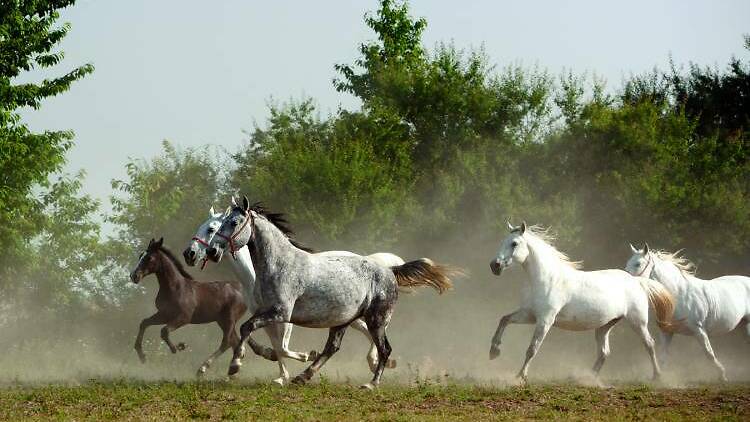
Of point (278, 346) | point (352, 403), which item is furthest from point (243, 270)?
point (352, 403)

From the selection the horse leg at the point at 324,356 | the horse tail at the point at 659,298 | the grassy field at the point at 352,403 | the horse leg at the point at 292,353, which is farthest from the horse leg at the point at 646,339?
the horse leg at the point at 292,353

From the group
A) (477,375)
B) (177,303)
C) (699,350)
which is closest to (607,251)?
(699,350)

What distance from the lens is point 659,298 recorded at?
66.9 ft

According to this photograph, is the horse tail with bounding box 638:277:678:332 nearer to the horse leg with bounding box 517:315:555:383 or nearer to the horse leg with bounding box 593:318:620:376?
the horse leg with bounding box 593:318:620:376

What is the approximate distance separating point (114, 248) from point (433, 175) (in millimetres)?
11098

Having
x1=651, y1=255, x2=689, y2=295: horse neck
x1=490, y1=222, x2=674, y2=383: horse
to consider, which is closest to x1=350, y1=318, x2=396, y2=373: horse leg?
x1=490, y1=222, x2=674, y2=383: horse

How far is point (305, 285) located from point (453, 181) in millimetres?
13534

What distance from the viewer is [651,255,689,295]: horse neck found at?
21656 millimetres

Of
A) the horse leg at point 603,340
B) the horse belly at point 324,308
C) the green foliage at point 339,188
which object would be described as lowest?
the horse belly at point 324,308

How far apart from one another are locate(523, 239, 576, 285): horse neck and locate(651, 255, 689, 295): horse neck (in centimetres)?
359

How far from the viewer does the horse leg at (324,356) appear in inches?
627

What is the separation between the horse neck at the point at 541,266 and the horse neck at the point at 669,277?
3.59m

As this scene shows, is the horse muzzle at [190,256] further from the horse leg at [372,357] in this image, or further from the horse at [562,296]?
the horse at [562,296]

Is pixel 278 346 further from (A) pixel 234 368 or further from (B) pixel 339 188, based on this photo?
(B) pixel 339 188
